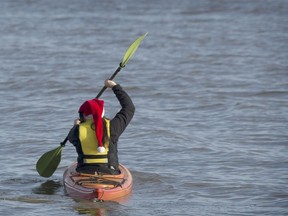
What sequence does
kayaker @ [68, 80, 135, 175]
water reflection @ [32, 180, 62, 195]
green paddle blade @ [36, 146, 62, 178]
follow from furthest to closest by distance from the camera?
green paddle blade @ [36, 146, 62, 178] → water reflection @ [32, 180, 62, 195] → kayaker @ [68, 80, 135, 175]

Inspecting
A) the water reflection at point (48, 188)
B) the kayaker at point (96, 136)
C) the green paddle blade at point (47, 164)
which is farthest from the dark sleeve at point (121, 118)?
the green paddle blade at point (47, 164)

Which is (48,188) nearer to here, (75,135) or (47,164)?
(47,164)

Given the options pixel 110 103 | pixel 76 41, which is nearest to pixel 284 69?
pixel 110 103

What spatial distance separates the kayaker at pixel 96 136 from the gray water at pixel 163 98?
415 mm

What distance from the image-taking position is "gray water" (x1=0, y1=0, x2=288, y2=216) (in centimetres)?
939

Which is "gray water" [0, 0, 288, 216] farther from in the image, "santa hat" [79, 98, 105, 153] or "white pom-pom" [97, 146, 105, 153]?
"santa hat" [79, 98, 105, 153]

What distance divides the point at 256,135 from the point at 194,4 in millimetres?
15152

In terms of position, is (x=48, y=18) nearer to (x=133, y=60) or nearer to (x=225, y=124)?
(x=133, y=60)

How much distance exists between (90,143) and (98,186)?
17.7 inches

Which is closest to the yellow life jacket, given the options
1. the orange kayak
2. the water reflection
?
the orange kayak

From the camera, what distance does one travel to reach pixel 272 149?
37.8 ft

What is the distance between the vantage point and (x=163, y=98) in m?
14.9

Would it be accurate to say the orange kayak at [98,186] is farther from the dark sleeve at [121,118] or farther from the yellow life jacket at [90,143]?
the dark sleeve at [121,118]

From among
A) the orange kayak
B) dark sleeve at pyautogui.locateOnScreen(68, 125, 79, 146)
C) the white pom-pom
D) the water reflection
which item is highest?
dark sleeve at pyautogui.locateOnScreen(68, 125, 79, 146)
